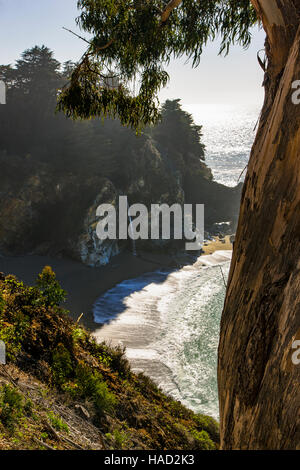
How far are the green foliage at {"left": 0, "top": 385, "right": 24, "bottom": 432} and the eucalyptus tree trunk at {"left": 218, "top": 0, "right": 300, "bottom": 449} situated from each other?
Answer: 218cm

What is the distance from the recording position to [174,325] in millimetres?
18188

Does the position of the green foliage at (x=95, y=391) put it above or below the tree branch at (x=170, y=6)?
below

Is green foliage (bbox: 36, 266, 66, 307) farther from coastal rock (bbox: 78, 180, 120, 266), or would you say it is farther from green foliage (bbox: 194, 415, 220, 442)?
coastal rock (bbox: 78, 180, 120, 266)

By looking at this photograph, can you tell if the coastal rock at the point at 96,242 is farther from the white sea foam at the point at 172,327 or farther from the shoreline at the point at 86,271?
the white sea foam at the point at 172,327

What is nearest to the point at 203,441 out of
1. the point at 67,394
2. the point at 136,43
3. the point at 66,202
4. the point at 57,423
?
the point at 67,394

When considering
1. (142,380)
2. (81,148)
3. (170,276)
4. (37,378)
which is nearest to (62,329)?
(37,378)

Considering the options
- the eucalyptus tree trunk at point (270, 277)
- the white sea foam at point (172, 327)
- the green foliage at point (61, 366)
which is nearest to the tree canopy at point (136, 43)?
the eucalyptus tree trunk at point (270, 277)

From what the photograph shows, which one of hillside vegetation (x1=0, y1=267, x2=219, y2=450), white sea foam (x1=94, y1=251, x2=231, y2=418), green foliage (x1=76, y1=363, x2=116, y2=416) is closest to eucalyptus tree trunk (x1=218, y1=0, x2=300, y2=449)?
hillside vegetation (x1=0, y1=267, x2=219, y2=450)

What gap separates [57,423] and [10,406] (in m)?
0.68

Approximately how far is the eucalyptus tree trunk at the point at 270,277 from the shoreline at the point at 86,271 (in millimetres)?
15155

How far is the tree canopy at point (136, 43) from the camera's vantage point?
443cm

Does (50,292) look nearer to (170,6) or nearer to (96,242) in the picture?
(170,6)

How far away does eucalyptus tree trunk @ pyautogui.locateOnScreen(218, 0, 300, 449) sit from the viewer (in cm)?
199

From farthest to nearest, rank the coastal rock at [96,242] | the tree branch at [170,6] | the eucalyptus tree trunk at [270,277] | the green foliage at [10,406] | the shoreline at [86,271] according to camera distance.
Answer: the coastal rock at [96,242]
the shoreline at [86,271]
the tree branch at [170,6]
the green foliage at [10,406]
the eucalyptus tree trunk at [270,277]
